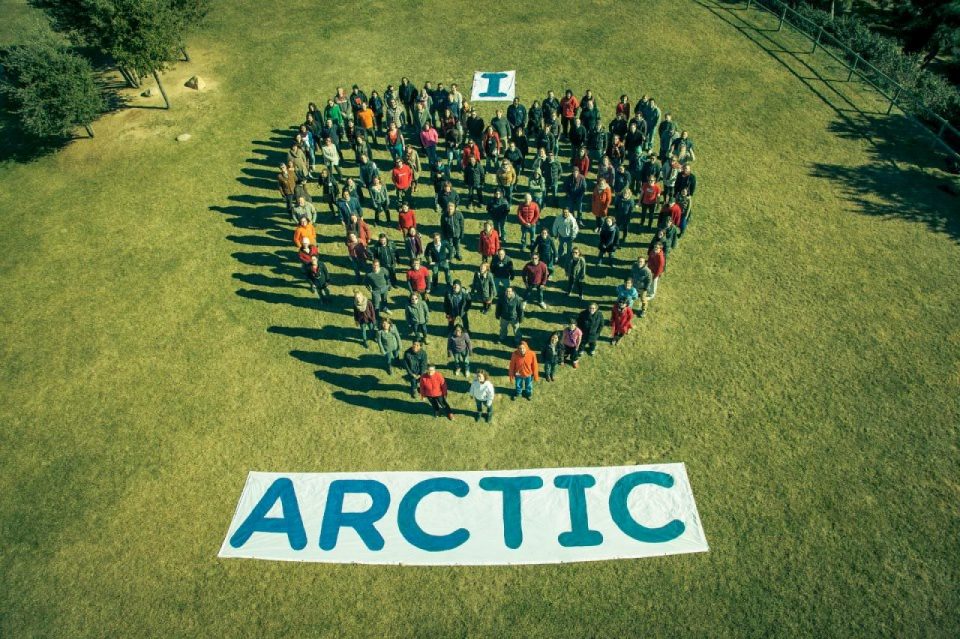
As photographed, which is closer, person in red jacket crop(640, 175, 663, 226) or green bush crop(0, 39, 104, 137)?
person in red jacket crop(640, 175, 663, 226)

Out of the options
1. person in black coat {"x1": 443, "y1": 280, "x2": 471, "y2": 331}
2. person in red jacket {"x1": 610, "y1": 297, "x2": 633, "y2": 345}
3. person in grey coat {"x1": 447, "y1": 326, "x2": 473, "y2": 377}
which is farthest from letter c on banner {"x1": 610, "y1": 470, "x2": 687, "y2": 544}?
person in black coat {"x1": 443, "y1": 280, "x2": 471, "y2": 331}

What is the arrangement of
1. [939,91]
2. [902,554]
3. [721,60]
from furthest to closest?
[721,60] → [939,91] → [902,554]

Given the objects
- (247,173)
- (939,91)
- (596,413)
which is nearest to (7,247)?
(247,173)

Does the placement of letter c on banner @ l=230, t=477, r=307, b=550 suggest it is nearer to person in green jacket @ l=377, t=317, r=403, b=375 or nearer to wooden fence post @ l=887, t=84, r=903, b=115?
person in green jacket @ l=377, t=317, r=403, b=375

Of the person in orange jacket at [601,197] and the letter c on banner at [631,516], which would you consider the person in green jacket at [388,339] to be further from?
the person in orange jacket at [601,197]

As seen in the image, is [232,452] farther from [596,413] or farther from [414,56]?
[414,56]
